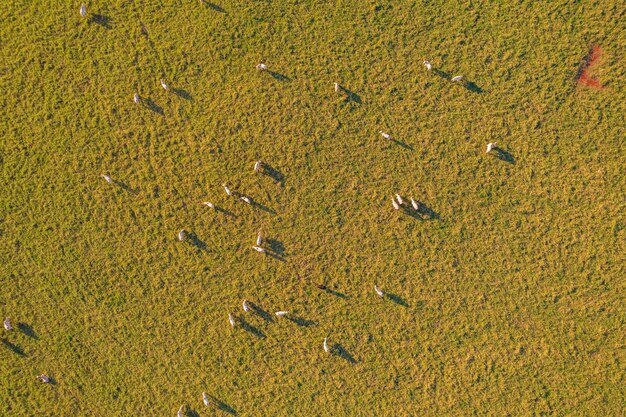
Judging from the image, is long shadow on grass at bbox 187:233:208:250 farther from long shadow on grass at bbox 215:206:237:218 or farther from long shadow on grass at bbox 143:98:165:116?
long shadow on grass at bbox 143:98:165:116

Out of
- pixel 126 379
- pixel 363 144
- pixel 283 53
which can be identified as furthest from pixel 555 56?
pixel 126 379

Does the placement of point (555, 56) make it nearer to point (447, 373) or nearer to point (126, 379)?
point (447, 373)

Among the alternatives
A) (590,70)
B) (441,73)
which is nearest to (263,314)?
(441,73)

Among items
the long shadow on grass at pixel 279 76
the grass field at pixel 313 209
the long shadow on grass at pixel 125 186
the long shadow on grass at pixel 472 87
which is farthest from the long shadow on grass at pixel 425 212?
the long shadow on grass at pixel 125 186

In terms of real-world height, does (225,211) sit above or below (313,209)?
below

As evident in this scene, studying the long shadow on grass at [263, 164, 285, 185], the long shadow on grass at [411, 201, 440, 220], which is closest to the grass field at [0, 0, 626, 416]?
the long shadow on grass at [263, 164, 285, 185]

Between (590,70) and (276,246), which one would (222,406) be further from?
(590,70)
